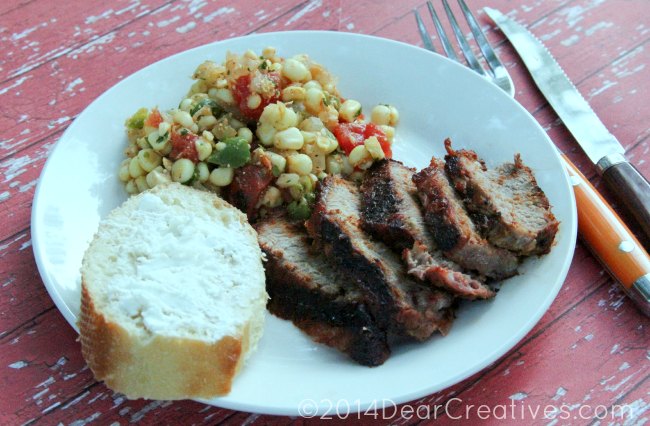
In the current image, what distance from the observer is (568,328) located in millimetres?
2721

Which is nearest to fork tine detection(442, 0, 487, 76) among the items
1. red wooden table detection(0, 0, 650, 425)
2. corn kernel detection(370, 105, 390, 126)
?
red wooden table detection(0, 0, 650, 425)

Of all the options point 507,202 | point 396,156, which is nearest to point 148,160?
point 396,156

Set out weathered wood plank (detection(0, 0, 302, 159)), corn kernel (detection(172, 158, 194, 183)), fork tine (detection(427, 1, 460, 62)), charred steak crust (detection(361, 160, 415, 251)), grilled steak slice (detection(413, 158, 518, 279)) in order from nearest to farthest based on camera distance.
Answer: grilled steak slice (detection(413, 158, 518, 279)) < charred steak crust (detection(361, 160, 415, 251)) < corn kernel (detection(172, 158, 194, 183)) < weathered wood plank (detection(0, 0, 302, 159)) < fork tine (detection(427, 1, 460, 62))

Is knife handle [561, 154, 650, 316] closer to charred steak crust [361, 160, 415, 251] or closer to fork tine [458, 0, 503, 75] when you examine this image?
charred steak crust [361, 160, 415, 251]

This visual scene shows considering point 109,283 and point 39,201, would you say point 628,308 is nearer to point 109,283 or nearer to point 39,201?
point 109,283

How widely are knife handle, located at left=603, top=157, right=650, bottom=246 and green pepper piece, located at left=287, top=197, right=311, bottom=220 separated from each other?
1.40 meters

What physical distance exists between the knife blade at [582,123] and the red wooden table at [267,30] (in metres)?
0.09

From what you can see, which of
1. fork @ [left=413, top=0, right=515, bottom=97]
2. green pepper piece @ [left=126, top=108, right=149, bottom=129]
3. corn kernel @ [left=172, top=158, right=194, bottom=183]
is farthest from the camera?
fork @ [left=413, top=0, right=515, bottom=97]

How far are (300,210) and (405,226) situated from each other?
545 millimetres

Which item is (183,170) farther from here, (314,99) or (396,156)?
(396,156)

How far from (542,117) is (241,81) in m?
1.62

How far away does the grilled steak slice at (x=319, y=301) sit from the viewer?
2.41 meters

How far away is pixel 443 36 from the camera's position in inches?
150

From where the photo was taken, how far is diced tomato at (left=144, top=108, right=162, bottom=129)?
10.00 feet
